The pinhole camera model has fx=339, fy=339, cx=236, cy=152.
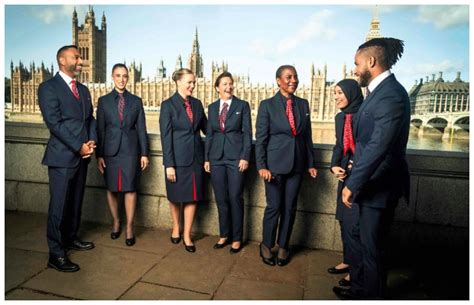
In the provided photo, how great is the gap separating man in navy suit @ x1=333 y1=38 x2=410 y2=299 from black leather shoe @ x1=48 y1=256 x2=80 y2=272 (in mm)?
2095

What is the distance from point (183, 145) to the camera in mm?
3146

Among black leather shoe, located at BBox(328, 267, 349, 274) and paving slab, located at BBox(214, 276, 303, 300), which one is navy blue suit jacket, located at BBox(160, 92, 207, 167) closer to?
paving slab, located at BBox(214, 276, 303, 300)

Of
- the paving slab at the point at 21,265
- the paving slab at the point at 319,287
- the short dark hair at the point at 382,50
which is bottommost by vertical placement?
the paving slab at the point at 319,287

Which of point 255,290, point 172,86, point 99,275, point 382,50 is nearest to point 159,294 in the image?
point 99,275

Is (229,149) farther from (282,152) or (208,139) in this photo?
(282,152)

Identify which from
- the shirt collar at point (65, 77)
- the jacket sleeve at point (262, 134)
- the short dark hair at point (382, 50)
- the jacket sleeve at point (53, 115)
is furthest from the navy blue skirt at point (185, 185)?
the short dark hair at point (382, 50)

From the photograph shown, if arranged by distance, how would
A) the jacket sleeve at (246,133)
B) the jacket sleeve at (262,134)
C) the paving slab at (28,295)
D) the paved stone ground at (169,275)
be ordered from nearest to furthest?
the paving slab at (28,295)
the paved stone ground at (169,275)
the jacket sleeve at (262,134)
the jacket sleeve at (246,133)

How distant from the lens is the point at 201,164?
128 inches

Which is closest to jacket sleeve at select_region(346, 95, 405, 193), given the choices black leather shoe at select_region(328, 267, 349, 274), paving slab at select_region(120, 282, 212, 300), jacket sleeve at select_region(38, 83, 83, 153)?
black leather shoe at select_region(328, 267, 349, 274)

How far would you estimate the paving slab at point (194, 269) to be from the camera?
2511 millimetres

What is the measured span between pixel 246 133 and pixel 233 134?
121mm

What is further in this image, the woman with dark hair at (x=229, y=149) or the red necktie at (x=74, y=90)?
the woman with dark hair at (x=229, y=149)

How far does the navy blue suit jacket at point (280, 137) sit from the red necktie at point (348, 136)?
15.9 inches

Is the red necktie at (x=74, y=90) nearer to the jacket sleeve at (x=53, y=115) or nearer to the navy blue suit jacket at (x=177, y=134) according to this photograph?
the jacket sleeve at (x=53, y=115)
